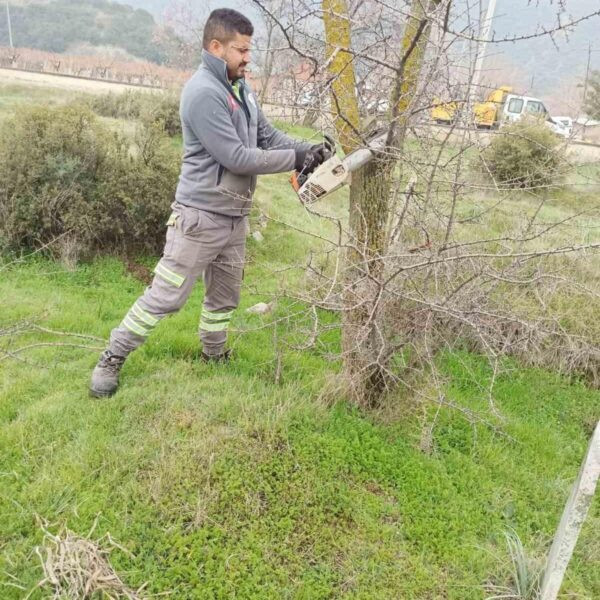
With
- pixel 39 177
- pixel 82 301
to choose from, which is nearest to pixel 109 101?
pixel 39 177

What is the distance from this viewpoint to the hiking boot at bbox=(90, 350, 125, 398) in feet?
10.8

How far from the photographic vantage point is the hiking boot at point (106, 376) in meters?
3.29

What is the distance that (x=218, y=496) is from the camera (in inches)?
107

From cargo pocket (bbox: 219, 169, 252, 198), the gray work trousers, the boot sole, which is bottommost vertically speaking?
the boot sole

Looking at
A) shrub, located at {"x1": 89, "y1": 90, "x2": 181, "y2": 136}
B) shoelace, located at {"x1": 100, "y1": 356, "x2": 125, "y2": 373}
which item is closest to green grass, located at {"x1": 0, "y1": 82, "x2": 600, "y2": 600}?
shoelace, located at {"x1": 100, "y1": 356, "x2": 125, "y2": 373}

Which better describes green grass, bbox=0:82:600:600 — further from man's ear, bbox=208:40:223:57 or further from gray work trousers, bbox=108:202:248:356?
man's ear, bbox=208:40:223:57

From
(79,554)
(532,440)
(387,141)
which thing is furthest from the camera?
(532,440)

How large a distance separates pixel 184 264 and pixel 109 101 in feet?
40.1

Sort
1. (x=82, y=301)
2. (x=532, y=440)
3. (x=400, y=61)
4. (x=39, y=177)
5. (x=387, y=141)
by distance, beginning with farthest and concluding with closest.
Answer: (x=39, y=177) → (x=82, y=301) → (x=532, y=440) → (x=387, y=141) → (x=400, y=61)

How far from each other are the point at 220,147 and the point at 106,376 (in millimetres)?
1537

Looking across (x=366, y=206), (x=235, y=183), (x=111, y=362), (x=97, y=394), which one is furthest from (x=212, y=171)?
(x=97, y=394)

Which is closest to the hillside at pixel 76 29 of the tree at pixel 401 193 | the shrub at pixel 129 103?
the shrub at pixel 129 103

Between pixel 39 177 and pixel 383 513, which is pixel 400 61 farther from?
pixel 39 177

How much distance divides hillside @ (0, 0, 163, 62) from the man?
51161mm
